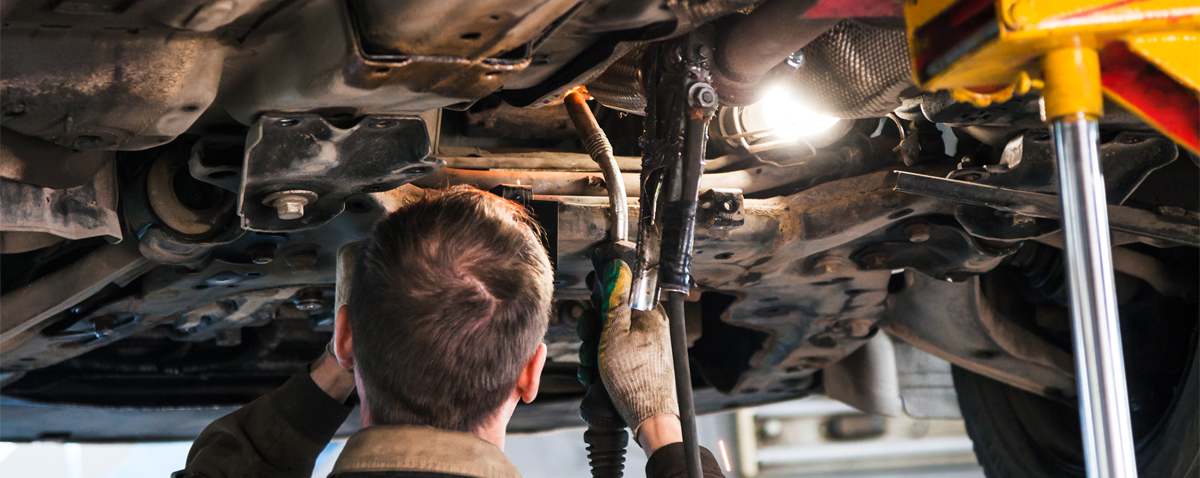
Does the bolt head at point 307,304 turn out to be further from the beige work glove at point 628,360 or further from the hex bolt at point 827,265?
the hex bolt at point 827,265

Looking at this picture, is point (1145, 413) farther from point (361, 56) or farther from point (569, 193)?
point (361, 56)

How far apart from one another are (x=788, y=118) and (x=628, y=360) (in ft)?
2.06

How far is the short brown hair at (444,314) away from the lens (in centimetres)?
121

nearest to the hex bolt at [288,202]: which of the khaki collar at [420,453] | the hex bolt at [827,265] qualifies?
the khaki collar at [420,453]

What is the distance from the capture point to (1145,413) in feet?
A: 7.39

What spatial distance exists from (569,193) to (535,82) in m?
0.45

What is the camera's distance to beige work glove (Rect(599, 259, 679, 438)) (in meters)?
1.55

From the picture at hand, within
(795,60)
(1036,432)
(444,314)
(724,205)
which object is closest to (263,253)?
(444,314)

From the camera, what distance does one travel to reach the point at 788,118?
188 cm

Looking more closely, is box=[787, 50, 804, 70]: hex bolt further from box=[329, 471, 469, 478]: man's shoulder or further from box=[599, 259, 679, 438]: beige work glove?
box=[329, 471, 469, 478]: man's shoulder

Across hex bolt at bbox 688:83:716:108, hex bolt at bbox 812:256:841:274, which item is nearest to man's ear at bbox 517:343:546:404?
hex bolt at bbox 688:83:716:108

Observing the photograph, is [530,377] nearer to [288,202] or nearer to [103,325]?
[288,202]

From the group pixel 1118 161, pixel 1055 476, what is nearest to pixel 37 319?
pixel 1118 161

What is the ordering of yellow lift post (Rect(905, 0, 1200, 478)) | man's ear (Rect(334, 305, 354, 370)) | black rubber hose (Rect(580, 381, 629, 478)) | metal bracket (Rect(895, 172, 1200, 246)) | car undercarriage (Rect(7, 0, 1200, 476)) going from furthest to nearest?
black rubber hose (Rect(580, 381, 629, 478)), metal bracket (Rect(895, 172, 1200, 246)), man's ear (Rect(334, 305, 354, 370)), car undercarriage (Rect(7, 0, 1200, 476)), yellow lift post (Rect(905, 0, 1200, 478))
